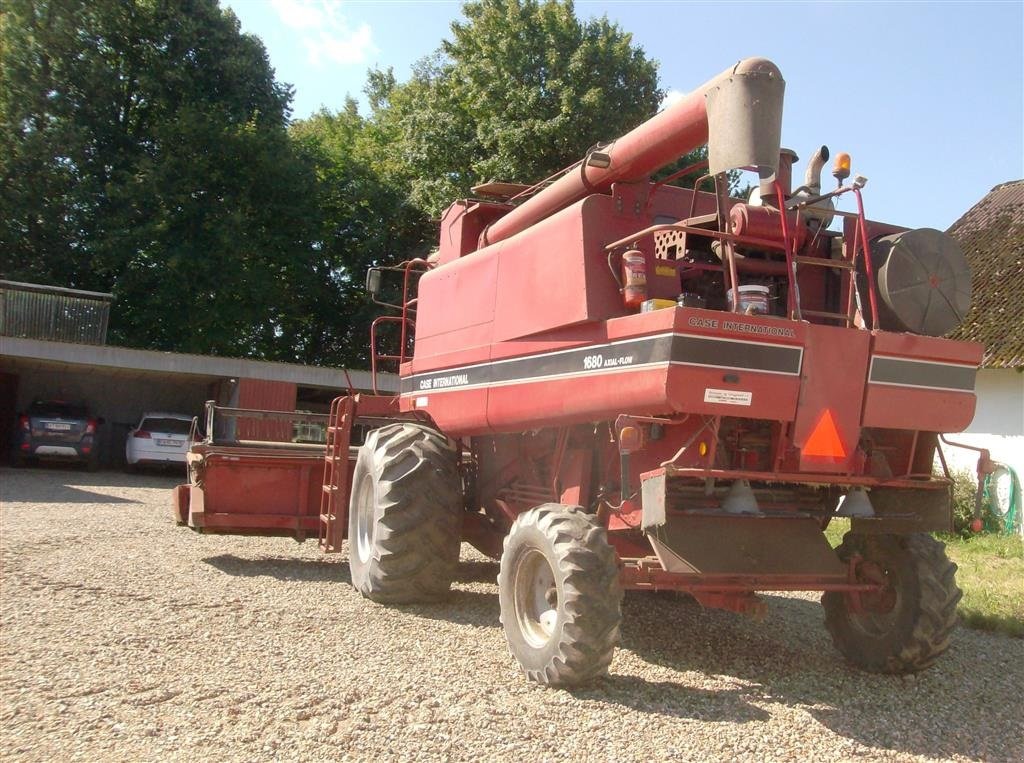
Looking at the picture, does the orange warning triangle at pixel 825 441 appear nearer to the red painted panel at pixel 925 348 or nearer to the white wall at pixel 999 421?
the red painted panel at pixel 925 348

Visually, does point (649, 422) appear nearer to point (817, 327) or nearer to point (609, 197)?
point (817, 327)

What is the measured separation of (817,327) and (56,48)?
29.4m

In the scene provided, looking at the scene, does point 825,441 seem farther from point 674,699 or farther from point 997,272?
point 997,272

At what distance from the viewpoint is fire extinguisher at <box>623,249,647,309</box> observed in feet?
17.4

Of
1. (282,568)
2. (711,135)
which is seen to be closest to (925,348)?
(711,135)

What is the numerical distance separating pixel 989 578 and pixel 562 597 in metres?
7.02

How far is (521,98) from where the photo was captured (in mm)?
25484

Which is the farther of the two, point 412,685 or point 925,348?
point 925,348

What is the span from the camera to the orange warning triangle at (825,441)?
5.11 metres

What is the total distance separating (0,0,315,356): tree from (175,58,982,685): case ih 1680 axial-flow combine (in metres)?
23.2

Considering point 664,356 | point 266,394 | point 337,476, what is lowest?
point 337,476

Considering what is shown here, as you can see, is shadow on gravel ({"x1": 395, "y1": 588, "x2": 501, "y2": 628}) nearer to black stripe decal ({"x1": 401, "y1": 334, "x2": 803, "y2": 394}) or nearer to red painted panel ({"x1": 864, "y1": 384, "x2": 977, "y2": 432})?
black stripe decal ({"x1": 401, "y1": 334, "x2": 803, "y2": 394})

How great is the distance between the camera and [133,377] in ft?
87.9

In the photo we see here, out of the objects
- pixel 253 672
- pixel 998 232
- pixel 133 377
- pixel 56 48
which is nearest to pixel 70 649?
pixel 253 672
